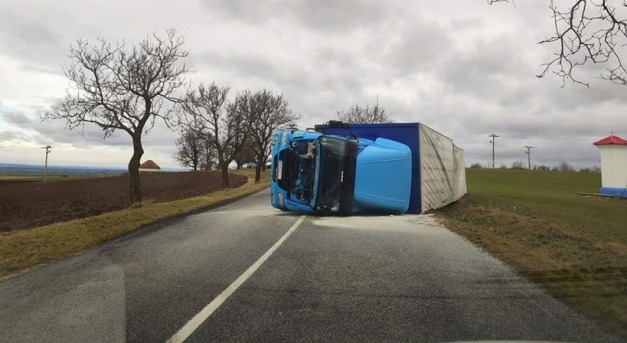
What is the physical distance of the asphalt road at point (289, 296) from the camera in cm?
511

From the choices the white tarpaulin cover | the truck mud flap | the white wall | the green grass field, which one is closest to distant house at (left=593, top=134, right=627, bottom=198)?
the white wall

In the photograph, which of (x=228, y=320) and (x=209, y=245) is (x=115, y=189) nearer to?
(x=209, y=245)

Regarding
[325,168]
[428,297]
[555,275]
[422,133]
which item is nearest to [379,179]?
[325,168]

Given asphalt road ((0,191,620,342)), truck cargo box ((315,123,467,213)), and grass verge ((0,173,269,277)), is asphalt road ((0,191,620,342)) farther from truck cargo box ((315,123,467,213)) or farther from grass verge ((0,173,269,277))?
truck cargo box ((315,123,467,213))

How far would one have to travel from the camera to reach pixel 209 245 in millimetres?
10320

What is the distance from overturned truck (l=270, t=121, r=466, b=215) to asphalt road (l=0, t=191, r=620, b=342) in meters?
5.68

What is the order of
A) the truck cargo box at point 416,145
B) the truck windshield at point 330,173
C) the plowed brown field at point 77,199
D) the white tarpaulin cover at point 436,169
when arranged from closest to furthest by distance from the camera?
the truck windshield at point 330,173 → the truck cargo box at point 416,145 → the white tarpaulin cover at point 436,169 → the plowed brown field at point 77,199

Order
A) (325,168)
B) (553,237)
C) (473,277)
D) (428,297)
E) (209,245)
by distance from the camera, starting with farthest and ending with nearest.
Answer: (325,168) < (553,237) < (209,245) < (473,277) < (428,297)

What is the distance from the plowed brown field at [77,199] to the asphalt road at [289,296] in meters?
15.0

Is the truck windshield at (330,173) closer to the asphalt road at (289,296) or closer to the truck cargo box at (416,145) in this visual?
the truck cargo box at (416,145)

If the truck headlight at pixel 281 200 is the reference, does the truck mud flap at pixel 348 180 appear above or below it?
above

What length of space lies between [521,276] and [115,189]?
44703 millimetres

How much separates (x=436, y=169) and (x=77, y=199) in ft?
92.7

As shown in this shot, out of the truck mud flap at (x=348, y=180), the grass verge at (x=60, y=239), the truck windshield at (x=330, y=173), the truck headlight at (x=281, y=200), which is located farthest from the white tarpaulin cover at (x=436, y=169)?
the grass verge at (x=60, y=239)
